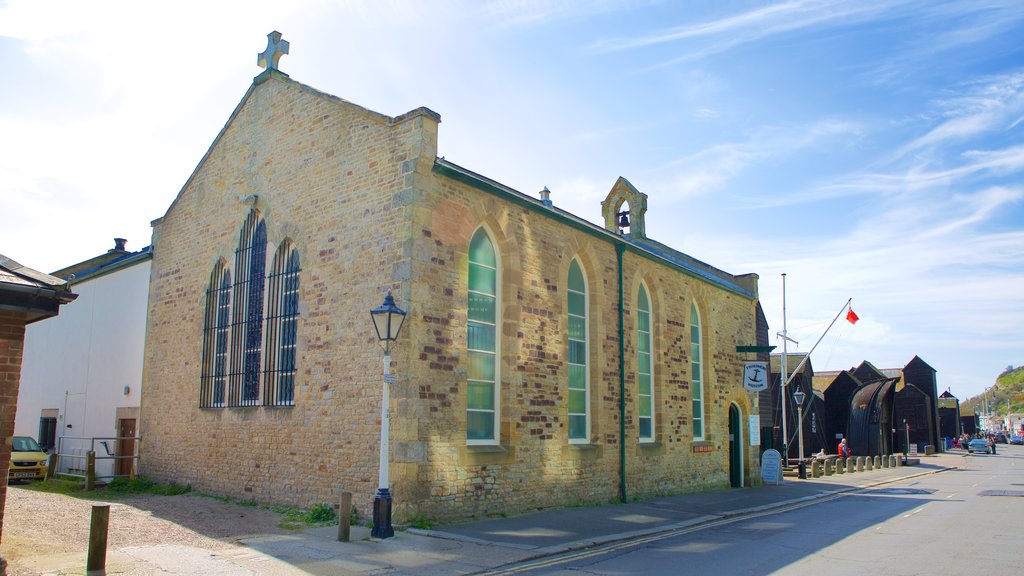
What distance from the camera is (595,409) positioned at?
17219 mm

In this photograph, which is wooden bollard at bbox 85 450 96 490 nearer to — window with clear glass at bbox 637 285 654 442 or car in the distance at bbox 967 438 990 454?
window with clear glass at bbox 637 285 654 442

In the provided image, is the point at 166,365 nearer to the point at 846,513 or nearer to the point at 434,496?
the point at 434,496

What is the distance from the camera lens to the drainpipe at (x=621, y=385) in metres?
17.7

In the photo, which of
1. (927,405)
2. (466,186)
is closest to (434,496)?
(466,186)

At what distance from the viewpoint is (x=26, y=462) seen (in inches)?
775

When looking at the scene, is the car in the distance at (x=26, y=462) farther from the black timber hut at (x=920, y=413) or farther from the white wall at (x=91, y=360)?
the black timber hut at (x=920, y=413)

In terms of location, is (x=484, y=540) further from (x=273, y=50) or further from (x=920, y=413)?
(x=920, y=413)

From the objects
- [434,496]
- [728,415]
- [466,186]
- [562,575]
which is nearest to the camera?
[562,575]

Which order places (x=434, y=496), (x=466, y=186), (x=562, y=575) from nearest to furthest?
(x=562, y=575) < (x=434, y=496) < (x=466, y=186)

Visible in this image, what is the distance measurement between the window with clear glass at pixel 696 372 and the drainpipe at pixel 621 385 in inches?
184

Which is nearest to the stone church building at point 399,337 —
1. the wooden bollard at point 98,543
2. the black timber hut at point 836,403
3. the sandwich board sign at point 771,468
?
the wooden bollard at point 98,543

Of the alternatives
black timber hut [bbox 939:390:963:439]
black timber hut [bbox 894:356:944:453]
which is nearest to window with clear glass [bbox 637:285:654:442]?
black timber hut [bbox 894:356:944:453]

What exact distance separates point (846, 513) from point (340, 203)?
533 inches

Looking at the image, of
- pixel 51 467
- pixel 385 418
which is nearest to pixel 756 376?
pixel 385 418
